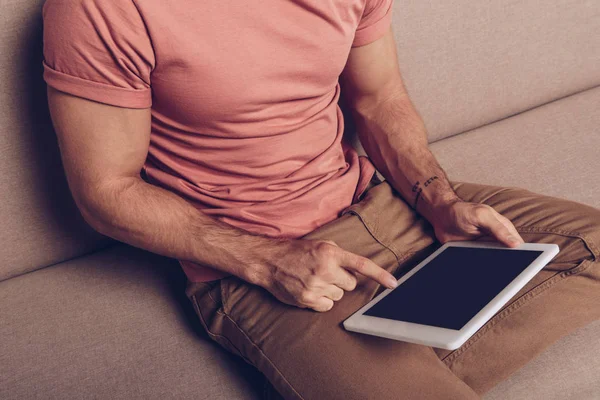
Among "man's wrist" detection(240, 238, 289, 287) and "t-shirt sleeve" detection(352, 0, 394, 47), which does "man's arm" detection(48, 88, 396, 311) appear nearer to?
"man's wrist" detection(240, 238, 289, 287)

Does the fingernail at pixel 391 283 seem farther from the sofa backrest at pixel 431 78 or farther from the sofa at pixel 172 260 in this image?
the sofa backrest at pixel 431 78

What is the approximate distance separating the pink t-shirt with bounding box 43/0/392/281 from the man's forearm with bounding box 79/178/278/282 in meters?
0.06

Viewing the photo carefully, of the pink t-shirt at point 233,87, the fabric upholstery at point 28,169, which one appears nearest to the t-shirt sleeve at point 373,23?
the pink t-shirt at point 233,87

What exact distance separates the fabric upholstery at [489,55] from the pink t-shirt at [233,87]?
0.29 meters

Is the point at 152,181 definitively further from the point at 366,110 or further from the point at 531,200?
the point at 531,200

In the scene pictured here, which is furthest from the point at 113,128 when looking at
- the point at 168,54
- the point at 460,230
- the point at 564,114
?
the point at 564,114

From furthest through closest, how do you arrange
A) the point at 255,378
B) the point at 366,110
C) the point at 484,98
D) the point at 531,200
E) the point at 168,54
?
the point at 484,98
the point at 366,110
the point at 531,200
the point at 255,378
the point at 168,54

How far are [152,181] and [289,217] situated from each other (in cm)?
25

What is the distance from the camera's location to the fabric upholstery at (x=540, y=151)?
1.33m

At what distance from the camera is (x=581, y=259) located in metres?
0.95

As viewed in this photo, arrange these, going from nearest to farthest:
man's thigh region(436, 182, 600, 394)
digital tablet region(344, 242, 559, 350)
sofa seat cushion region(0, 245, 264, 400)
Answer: digital tablet region(344, 242, 559, 350), man's thigh region(436, 182, 600, 394), sofa seat cushion region(0, 245, 264, 400)

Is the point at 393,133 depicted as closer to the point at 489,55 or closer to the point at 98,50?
the point at 489,55

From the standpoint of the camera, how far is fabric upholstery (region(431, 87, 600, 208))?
1331mm

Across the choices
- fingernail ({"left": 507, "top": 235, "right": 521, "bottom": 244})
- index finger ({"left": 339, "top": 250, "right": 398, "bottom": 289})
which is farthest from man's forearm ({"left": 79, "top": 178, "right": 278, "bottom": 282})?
fingernail ({"left": 507, "top": 235, "right": 521, "bottom": 244})
